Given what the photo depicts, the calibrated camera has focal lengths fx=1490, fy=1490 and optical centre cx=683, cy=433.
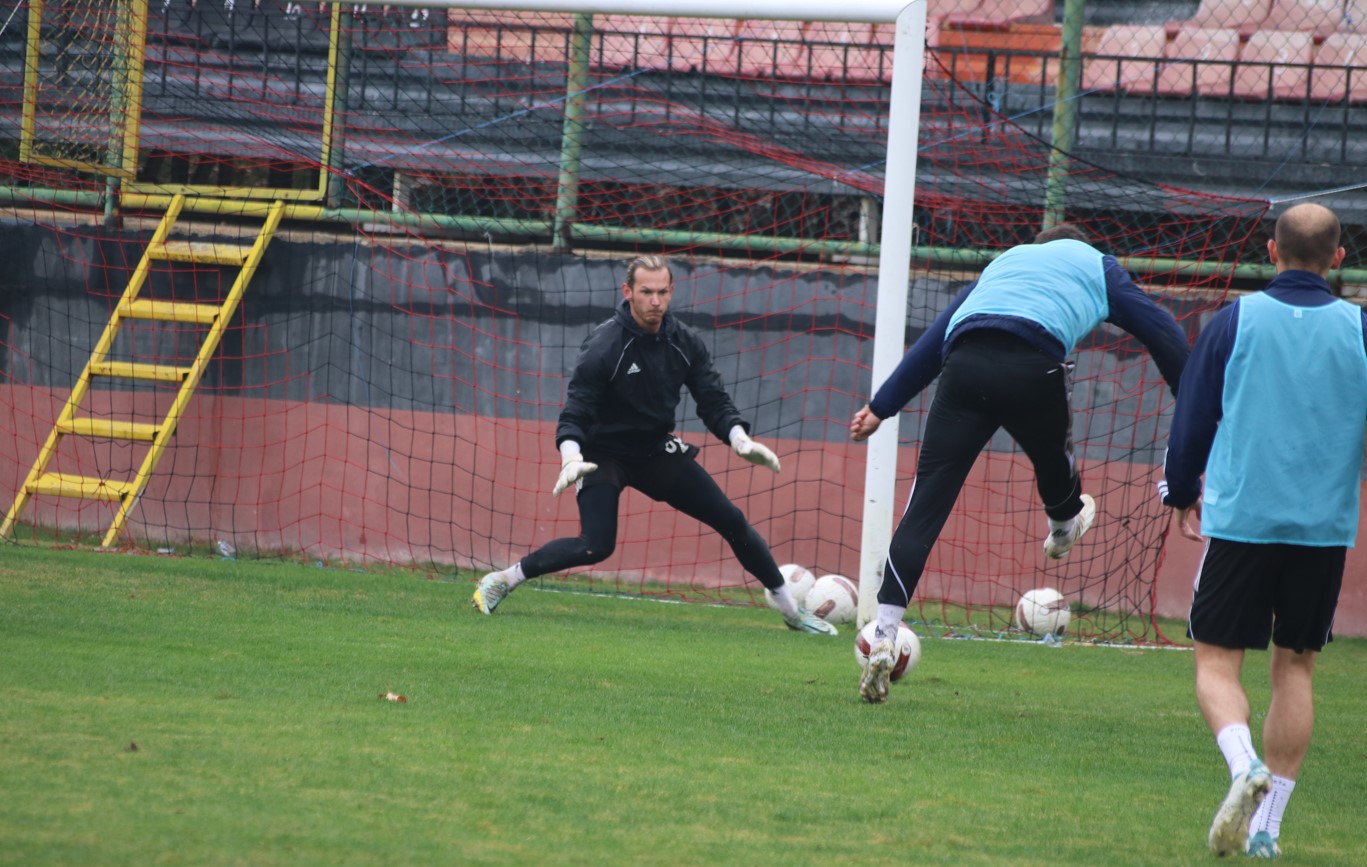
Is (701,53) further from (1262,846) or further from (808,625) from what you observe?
(1262,846)

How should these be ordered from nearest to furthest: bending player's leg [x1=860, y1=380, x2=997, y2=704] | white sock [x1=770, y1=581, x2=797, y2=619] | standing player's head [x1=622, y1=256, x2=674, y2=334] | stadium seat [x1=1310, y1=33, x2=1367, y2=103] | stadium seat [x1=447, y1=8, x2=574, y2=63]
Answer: bending player's leg [x1=860, y1=380, x2=997, y2=704] → standing player's head [x1=622, y1=256, x2=674, y2=334] → white sock [x1=770, y1=581, x2=797, y2=619] → stadium seat [x1=1310, y1=33, x2=1367, y2=103] → stadium seat [x1=447, y1=8, x2=574, y2=63]

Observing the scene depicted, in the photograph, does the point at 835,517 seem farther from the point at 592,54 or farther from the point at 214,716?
the point at 214,716

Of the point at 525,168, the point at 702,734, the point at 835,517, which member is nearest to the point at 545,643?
the point at 702,734

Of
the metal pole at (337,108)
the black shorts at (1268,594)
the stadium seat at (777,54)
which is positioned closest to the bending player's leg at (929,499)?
the black shorts at (1268,594)

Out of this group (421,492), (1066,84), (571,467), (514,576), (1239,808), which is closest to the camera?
(1239,808)

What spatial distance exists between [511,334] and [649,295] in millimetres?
3423

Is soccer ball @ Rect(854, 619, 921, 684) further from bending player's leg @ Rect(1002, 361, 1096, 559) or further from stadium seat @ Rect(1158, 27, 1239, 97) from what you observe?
stadium seat @ Rect(1158, 27, 1239, 97)

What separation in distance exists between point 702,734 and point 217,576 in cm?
407

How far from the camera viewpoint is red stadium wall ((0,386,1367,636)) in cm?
987

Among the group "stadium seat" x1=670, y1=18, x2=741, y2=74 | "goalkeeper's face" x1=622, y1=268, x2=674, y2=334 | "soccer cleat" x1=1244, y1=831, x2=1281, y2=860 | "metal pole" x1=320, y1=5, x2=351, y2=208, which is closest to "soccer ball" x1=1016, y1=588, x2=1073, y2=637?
"goalkeeper's face" x1=622, y1=268, x2=674, y2=334

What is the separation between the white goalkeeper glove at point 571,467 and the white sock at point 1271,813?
3.50 metres

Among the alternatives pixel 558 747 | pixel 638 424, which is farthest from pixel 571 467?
pixel 558 747

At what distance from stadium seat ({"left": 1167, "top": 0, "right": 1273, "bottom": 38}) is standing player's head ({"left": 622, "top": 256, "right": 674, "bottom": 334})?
25.4 feet

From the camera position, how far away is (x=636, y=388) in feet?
23.4
